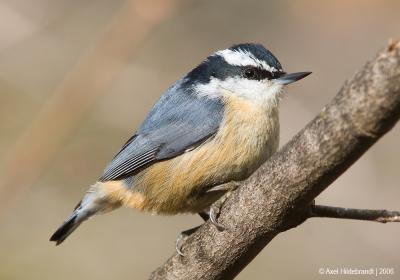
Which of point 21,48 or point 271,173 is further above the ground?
point 21,48

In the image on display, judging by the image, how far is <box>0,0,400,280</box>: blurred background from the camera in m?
4.60

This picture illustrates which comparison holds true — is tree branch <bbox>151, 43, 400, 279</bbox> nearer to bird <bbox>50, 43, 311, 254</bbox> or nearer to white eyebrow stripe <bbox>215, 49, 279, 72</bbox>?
bird <bbox>50, 43, 311, 254</bbox>

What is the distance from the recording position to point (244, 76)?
3723 millimetres

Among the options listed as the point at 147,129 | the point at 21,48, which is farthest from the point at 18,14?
the point at 147,129

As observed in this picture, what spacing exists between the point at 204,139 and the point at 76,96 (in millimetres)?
1280

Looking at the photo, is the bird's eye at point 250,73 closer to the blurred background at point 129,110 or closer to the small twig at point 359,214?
the blurred background at point 129,110

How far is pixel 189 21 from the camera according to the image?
24.9 feet

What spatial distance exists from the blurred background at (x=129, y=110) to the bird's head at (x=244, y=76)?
0.79m

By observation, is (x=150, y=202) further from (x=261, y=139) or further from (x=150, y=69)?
(x=150, y=69)

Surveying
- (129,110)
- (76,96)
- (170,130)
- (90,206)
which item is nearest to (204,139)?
(170,130)

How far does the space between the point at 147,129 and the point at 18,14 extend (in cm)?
228

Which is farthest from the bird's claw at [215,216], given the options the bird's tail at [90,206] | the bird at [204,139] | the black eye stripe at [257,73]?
the bird's tail at [90,206]

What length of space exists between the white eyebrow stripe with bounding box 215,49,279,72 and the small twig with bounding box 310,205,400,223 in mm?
1312

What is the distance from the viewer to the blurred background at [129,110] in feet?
15.1
